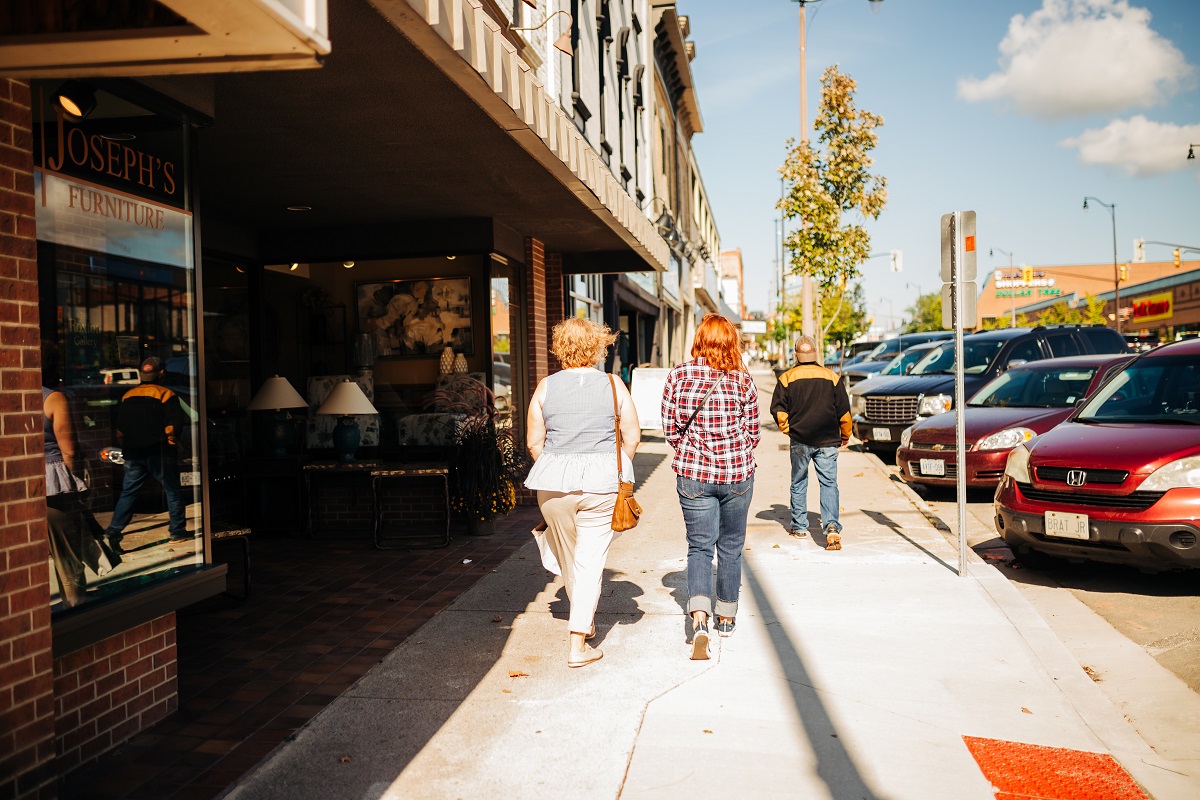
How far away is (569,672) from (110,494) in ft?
7.99

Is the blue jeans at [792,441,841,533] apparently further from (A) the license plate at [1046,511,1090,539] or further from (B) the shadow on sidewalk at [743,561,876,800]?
(B) the shadow on sidewalk at [743,561,876,800]

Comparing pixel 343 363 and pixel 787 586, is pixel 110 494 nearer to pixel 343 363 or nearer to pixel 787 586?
pixel 787 586

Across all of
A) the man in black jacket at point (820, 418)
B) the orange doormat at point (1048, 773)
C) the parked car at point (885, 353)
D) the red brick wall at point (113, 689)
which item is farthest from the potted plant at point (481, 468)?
the parked car at point (885, 353)

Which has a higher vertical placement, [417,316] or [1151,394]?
[417,316]

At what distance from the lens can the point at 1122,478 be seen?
649cm

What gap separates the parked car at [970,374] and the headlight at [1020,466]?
6.01 metres

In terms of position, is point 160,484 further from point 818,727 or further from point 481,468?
point 481,468

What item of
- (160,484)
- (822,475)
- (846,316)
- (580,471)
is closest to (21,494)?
(160,484)

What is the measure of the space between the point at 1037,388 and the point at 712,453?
23.2 ft

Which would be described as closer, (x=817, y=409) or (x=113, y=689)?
(x=113, y=689)

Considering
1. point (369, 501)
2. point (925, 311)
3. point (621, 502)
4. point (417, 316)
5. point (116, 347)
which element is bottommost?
point (369, 501)

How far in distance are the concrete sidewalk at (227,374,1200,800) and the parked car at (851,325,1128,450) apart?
7246 mm

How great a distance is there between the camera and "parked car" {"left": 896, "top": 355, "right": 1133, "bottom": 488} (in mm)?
10078

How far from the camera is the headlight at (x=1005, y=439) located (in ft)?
32.8
